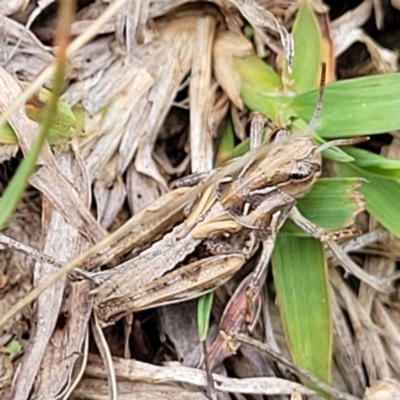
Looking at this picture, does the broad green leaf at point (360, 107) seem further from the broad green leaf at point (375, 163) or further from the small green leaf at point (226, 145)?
the small green leaf at point (226, 145)

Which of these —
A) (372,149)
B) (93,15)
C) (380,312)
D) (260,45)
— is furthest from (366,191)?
(93,15)

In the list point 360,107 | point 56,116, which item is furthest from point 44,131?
point 360,107

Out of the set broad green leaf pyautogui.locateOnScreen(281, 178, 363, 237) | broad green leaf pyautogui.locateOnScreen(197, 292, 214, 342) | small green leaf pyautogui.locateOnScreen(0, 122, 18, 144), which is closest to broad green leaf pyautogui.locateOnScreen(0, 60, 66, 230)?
small green leaf pyautogui.locateOnScreen(0, 122, 18, 144)

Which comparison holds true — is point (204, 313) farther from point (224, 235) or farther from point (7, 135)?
point (7, 135)

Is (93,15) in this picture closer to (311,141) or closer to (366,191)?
(311,141)

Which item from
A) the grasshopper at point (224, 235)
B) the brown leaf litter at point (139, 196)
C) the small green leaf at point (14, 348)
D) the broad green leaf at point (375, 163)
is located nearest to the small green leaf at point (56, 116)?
the brown leaf litter at point (139, 196)

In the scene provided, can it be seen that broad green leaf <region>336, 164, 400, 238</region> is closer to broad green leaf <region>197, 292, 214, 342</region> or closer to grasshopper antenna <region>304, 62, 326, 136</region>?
grasshopper antenna <region>304, 62, 326, 136</region>
